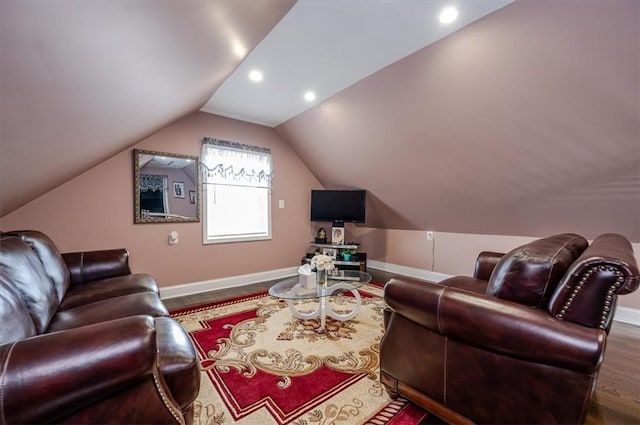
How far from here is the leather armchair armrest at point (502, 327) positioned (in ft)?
3.27

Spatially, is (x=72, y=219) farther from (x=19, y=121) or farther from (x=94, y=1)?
(x=94, y=1)

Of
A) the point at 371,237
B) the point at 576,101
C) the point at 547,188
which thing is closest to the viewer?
the point at 576,101

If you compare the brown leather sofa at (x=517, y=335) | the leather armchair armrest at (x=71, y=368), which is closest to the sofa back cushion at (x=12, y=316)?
the leather armchair armrest at (x=71, y=368)

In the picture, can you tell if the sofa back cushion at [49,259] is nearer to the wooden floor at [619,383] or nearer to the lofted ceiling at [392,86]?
the lofted ceiling at [392,86]

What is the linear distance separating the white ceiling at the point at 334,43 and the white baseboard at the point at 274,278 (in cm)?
235

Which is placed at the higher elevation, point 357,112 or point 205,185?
point 357,112

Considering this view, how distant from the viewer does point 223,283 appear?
371 centimetres

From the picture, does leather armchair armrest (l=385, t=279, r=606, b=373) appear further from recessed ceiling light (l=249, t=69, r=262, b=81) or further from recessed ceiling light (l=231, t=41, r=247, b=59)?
recessed ceiling light (l=249, t=69, r=262, b=81)

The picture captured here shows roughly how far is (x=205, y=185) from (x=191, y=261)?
1.02 m

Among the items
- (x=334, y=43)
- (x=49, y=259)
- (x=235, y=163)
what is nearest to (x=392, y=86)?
(x=334, y=43)

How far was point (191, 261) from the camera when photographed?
3480 mm

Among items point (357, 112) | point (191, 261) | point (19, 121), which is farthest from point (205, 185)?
point (19, 121)

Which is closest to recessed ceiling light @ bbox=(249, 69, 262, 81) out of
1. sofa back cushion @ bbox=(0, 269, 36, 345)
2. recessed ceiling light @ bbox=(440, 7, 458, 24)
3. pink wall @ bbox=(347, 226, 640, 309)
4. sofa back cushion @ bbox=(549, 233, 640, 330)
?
recessed ceiling light @ bbox=(440, 7, 458, 24)

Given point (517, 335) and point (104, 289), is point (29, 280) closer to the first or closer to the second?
point (104, 289)
